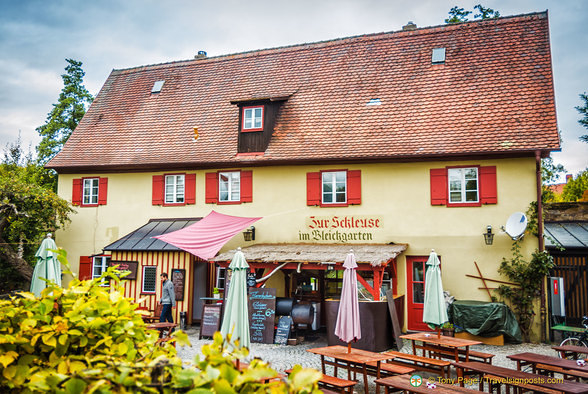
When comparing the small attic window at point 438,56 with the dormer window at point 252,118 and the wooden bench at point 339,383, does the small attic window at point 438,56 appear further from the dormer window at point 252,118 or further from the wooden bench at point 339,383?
the wooden bench at point 339,383

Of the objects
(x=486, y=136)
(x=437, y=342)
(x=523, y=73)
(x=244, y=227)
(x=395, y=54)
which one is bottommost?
(x=437, y=342)

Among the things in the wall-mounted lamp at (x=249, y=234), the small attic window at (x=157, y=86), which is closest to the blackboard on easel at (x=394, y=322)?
the wall-mounted lamp at (x=249, y=234)

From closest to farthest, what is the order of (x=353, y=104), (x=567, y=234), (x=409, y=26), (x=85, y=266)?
1. (x=567, y=234)
2. (x=353, y=104)
3. (x=85, y=266)
4. (x=409, y=26)

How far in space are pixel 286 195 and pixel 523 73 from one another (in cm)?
795

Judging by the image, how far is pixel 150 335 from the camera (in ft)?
9.83

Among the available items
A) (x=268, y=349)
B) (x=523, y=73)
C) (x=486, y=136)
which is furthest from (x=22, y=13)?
(x=523, y=73)

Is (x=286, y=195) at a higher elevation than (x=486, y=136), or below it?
below

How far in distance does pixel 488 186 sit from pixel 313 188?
4.88m

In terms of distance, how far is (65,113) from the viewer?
2391 centimetres

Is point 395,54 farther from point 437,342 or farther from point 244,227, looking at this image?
point 437,342

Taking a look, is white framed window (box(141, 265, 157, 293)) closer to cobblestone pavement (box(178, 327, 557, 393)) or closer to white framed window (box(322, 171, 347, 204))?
cobblestone pavement (box(178, 327, 557, 393))

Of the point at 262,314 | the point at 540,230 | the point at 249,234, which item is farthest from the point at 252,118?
the point at 540,230

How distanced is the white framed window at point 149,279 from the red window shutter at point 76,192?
445 centimetres

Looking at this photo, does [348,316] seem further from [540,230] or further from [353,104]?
[353,104]
